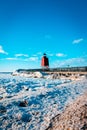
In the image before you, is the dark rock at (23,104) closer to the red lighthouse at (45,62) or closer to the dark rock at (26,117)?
the dark rock at (26,117)

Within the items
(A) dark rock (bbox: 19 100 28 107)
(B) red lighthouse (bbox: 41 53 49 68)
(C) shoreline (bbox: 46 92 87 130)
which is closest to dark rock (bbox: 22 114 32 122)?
(C) shoreline (bbox: 46 92 87 130)

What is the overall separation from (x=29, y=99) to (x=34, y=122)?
155 inches

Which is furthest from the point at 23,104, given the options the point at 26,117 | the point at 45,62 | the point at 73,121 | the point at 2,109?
the point at 45,62

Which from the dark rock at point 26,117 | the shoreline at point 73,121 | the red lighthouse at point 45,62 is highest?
the red lighthouse at point 45,62

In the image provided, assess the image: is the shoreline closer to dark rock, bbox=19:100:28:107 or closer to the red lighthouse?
dark rock, bbox=19:100:28:107

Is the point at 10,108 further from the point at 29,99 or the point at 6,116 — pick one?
the point at 29,99

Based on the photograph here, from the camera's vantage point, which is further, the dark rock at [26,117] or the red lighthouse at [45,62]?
the red lighthouse at [45,62]

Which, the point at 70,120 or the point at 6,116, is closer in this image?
the point at 70,120

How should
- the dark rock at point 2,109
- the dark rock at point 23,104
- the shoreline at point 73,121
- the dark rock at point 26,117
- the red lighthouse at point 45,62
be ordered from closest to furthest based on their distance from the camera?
the shoreline at point 73,121 → the dark rock at point 26,117 → the dark rock at point 2,109 → the dark rock at point 23,104 → the red lighthouse at point 45,62

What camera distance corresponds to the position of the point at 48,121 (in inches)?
334

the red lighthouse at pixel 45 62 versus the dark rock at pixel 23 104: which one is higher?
the red lighthouse at pixel 45 62

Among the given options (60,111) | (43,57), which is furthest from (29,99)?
(43,57)

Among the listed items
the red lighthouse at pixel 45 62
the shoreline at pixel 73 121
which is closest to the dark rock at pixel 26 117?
the shoreline at pixel 73 121

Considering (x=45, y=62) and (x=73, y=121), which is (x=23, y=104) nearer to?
(x=73, y=121)
